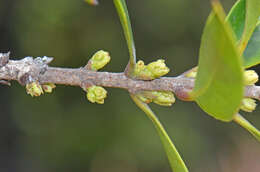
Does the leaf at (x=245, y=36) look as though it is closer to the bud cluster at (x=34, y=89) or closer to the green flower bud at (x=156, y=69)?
the green flower bud at (x=156, y=69)

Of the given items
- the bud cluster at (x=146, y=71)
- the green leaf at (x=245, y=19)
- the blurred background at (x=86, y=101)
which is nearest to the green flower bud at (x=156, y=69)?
the bud cluster at (x=146, y=71)

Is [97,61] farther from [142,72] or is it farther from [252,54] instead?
[252,54]

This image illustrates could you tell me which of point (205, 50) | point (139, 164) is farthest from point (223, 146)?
point (205, 50)

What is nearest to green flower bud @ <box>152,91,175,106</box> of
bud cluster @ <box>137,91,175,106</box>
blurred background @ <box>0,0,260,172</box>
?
bud cluster @ <box>137,91,175,106</box>

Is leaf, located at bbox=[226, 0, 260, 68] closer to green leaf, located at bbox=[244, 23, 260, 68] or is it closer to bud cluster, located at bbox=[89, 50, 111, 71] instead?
green leaf, located at bbox=[244, 23, 260, 68]

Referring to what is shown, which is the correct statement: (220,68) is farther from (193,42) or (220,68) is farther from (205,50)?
(193,42)

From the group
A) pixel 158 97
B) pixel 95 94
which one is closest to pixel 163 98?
pixel 158 97
